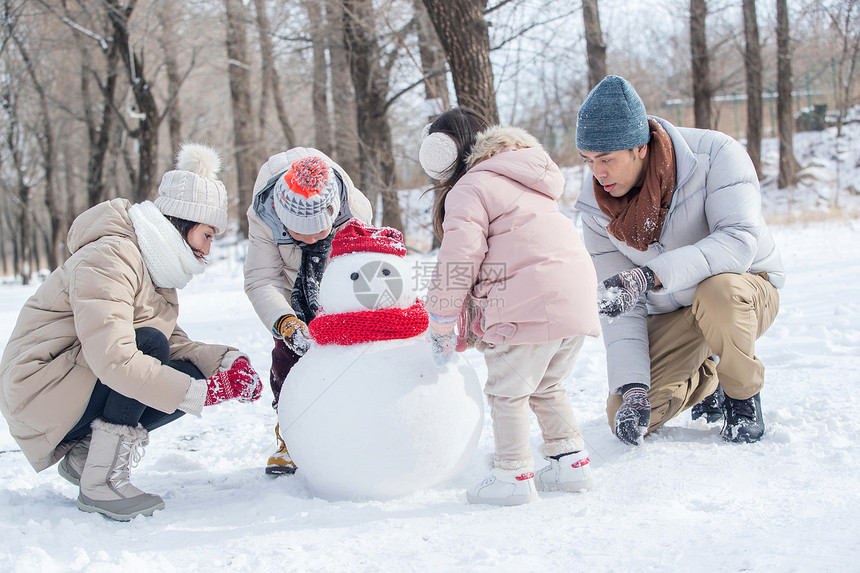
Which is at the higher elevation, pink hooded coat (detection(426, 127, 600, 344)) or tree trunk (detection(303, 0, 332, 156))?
tree trunk (detection(303, 0, 332, 156))

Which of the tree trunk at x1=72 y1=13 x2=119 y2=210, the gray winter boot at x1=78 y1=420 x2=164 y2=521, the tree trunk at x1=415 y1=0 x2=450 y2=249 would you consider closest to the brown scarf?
the gray winter boot at x1=78 y1=420 x2=164 y2=521

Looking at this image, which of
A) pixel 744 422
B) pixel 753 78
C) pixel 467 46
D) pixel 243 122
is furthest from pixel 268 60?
pixel 744 422

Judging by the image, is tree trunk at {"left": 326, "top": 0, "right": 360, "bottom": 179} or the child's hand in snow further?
tree trunk at {"left": 326, "top": 0, "right": 360, "bottom": 179}

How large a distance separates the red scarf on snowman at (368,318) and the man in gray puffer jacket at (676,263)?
661 millimetres

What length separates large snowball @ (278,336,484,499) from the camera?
7.16 ft

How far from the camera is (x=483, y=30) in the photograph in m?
5.70

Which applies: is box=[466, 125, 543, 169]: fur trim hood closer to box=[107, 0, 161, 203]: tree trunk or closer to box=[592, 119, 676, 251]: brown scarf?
box=[592, 119, 676, 251]: brown scarf

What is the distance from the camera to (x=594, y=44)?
990cm

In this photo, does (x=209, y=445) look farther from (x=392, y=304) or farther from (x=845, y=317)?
(x=845, y=317)

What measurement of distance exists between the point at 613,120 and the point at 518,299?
2.68 feet

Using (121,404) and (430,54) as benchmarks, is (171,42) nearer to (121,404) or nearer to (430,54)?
A: (430,54)

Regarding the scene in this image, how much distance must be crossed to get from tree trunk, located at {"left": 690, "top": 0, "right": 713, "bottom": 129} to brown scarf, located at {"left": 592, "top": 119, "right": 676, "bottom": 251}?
39.1 ft

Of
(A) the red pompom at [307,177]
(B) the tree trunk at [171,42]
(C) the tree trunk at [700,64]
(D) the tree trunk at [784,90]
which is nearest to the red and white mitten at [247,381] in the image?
(A) the red pompom at [307,177]

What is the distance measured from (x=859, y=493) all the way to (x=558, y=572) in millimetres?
957
